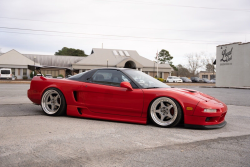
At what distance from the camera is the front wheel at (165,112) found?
13.8 ft

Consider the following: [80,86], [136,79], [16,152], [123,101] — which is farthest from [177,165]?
[80,86]

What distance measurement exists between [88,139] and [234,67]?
29.9 metres

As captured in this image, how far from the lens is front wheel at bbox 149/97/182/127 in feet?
13.8

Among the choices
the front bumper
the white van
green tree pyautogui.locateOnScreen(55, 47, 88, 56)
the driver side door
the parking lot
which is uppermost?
green tree pyautogui.locateOnScreen(55, 47, 88, 56)

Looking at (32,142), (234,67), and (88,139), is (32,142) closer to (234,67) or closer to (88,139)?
(88,139)

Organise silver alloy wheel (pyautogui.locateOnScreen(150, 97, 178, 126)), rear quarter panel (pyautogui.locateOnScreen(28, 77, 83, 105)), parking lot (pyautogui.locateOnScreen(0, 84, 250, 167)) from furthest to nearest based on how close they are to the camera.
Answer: rear quarter panel (pyautogui.locateOnScreen(28, 77, 83, 105)) → silver alloy wheel (pyautogui.locateOnScreen(150, 97, 178, 126)) → parking lot (pyautogui.locateOnScreen(0, 84, 250, 167))

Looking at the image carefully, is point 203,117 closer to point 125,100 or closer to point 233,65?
point 125,100

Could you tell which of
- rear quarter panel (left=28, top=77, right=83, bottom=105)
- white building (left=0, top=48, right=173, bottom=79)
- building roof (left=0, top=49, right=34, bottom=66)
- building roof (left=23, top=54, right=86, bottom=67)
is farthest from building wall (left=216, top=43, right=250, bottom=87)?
building roof (left=0, top=49, right=34, bottom=66)

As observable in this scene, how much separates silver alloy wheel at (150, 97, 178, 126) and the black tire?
6.52 ft

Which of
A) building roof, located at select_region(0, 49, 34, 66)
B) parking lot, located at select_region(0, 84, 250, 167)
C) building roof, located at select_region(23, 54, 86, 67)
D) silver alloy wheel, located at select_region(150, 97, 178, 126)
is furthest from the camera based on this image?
building roof, located at select_region(23, 54, 86, 67)

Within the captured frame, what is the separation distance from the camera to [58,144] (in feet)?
10.3

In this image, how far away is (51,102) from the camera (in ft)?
17.3

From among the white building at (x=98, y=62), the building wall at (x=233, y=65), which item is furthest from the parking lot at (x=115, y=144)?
the white building at (x=98, y=62)

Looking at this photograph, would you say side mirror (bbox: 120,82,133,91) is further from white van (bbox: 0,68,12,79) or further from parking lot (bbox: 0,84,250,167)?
white van (bbox: 0,68,12,79)
